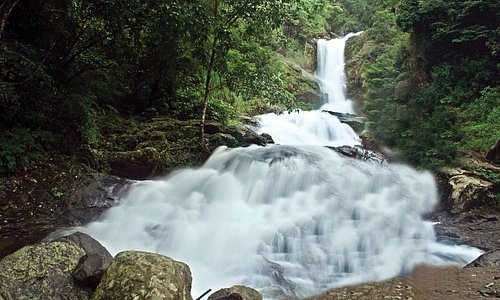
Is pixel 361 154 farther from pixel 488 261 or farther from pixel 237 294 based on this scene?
pixel 237 294

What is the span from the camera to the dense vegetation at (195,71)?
650cm

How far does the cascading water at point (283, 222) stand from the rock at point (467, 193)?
1.60 feet

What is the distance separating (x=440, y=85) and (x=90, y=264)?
35.5ft

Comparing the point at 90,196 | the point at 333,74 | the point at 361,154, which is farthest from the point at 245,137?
the point at 333,74

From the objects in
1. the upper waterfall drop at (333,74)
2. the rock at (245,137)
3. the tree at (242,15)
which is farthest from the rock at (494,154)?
the upper waterfall drop at (333,74)

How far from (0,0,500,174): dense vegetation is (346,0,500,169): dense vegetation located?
1.4 inches

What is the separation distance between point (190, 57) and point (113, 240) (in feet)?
19.0

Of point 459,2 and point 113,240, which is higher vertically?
point 459,2

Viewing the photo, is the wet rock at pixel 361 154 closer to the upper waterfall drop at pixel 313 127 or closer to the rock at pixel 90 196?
the upper waterfall drop at pixel 313 127

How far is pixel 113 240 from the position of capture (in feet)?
19.0

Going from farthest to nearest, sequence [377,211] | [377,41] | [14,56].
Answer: [377,41] → [377,211] → [14,56]

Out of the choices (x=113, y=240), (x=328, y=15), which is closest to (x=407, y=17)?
(x=113, y=240)

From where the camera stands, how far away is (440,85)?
11023 millimetres

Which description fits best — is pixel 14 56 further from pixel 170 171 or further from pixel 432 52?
pixel 432 52
